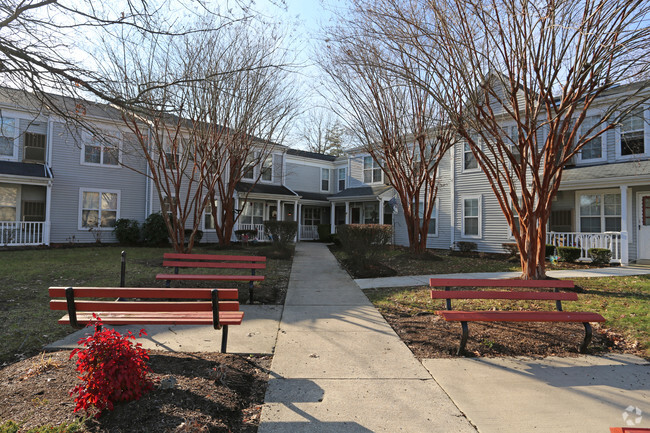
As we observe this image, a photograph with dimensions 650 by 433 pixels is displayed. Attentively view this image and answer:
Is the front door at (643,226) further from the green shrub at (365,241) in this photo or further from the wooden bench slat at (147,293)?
the wooden bench slat at (147,293)

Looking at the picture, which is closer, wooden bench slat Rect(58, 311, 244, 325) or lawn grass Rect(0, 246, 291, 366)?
wooden bench slat Rect(58, 311, 244, 325)

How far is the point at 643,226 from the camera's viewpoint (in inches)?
514

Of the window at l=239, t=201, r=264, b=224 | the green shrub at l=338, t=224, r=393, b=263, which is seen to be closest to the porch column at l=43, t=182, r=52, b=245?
the window at l=239, t=201, r=264, b=224

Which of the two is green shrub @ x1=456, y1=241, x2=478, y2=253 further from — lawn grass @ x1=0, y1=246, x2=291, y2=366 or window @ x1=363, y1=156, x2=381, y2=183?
lawn grass @ x1=0, y1=246, x2=291, y2=366

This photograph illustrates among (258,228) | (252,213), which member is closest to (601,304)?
(258,228)

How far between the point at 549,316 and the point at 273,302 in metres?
4.52

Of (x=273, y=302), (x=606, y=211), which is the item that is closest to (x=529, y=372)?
(x=273, y=302)

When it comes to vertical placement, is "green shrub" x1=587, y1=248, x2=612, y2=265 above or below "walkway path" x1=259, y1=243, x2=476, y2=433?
above

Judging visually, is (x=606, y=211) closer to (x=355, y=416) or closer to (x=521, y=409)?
(x=521, y=409)

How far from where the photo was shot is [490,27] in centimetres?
741

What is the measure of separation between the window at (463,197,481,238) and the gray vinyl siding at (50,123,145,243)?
16388 millimetres

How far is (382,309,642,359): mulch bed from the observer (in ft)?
14.9

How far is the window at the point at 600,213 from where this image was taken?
13805 millimetres

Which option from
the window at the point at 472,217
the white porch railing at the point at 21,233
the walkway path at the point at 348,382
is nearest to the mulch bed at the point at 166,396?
the walkway path at the point at 348,382
